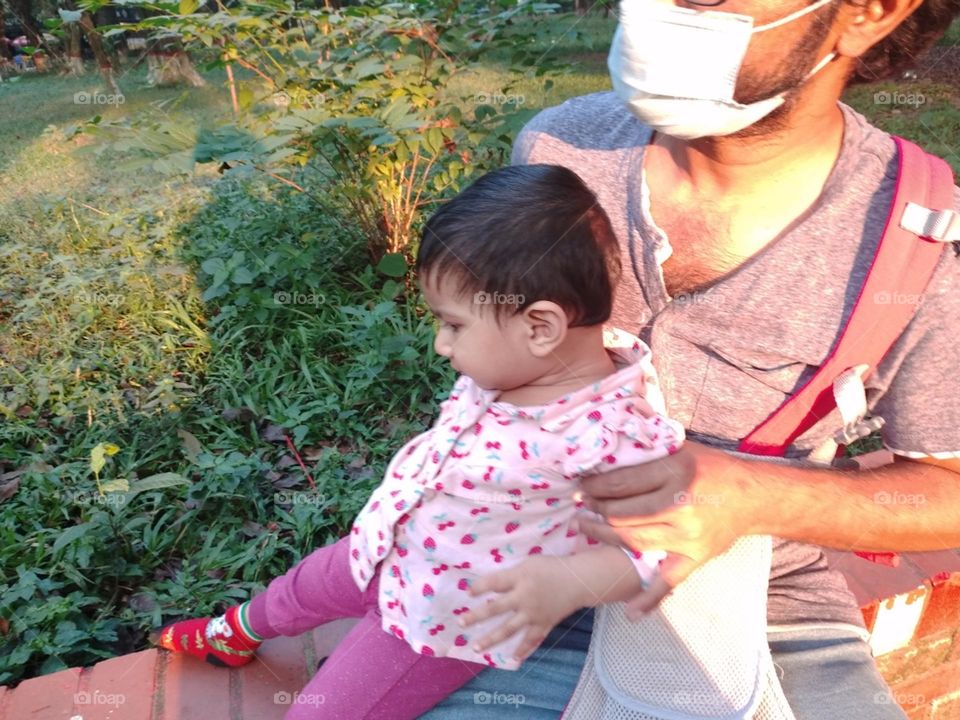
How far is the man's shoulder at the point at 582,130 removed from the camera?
171cm

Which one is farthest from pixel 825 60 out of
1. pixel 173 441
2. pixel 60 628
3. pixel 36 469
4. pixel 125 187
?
pixel 125 187

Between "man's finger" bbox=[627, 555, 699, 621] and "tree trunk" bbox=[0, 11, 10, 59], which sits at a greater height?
"man's finger" bbox=[627, 555, 699, 621]

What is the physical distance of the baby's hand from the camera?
1.22 meters

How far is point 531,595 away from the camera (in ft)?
4.02

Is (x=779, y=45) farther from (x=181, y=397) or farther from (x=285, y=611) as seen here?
(x=181, y=397)

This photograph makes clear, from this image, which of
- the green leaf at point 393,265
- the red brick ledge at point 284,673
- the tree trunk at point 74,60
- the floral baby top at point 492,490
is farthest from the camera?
the tree trunk at point 74,60

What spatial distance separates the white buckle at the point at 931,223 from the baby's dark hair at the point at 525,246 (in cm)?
48

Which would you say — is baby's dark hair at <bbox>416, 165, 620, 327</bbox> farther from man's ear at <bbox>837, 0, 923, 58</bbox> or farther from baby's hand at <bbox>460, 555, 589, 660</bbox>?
man's ear at <bbox>837, 0, 923, 58</bbox>

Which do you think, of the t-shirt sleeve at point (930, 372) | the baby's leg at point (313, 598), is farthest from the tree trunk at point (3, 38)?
the t-shirt sleeve at point (930, 372)

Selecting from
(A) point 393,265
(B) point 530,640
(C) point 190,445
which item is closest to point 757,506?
(B) point 530,640

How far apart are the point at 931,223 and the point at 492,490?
32.5 inches

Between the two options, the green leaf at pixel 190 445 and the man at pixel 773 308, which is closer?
the man at pixel 773 308

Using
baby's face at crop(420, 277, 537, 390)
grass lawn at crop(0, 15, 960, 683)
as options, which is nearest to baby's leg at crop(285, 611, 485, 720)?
baby's face at crop(420, 277, 537, 390)

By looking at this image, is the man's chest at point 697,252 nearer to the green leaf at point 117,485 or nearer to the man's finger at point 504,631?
the man's finger at point 504,631
